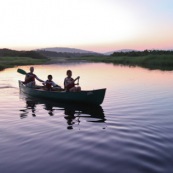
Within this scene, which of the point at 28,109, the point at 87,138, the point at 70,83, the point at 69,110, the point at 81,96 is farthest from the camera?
the point at 70,83

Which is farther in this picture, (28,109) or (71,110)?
(28,109)

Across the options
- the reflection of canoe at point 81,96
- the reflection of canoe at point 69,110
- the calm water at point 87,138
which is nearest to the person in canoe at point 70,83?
the reflection of canoe at point 81,96

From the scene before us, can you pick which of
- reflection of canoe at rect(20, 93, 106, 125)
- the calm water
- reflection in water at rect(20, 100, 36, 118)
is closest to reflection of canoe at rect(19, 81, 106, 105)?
reflection of canoe at rect(20, 93, 106, 125)

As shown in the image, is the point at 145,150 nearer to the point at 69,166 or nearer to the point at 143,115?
the point at 69,166

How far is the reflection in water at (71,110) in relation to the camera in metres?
12.3

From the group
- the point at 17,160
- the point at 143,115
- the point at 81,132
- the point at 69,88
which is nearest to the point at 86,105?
the point at 69,88

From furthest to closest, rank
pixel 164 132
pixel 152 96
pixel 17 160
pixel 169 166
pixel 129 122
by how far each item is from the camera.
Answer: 1. pixel 152 96
2. pixel 129 122
3. pixel 164 132
4. pixel 17 160
5. pixel 169 166

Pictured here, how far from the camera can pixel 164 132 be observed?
9.82 metres

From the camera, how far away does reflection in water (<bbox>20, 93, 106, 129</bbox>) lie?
40.4 ft

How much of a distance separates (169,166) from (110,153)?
5.43ft

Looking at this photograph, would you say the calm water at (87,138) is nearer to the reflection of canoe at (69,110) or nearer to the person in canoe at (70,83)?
the reflection of canoe at (69,110)

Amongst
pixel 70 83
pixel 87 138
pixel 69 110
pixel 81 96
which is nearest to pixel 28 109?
pixel 69 110

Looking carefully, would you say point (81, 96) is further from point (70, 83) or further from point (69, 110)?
point (70, 83)

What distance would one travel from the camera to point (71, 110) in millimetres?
14297
